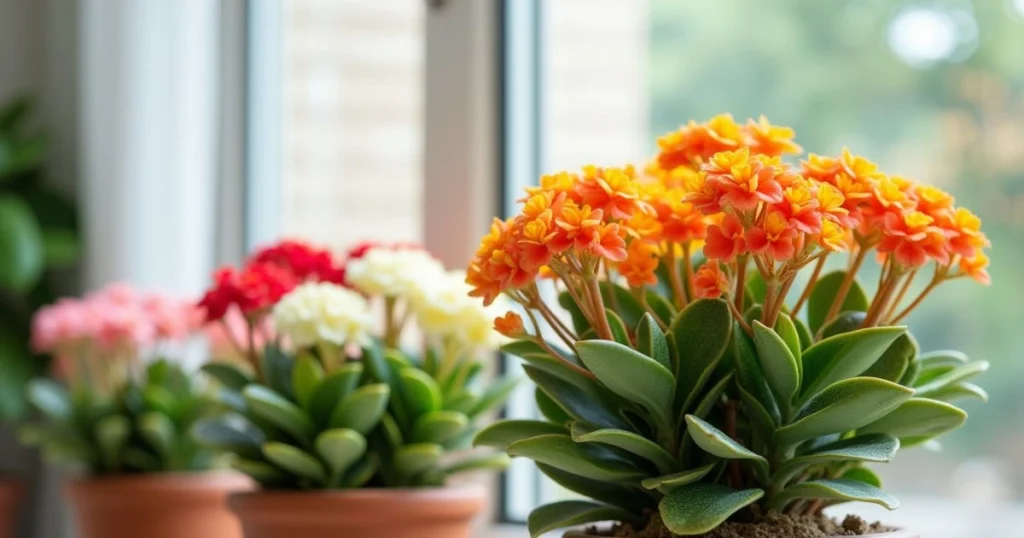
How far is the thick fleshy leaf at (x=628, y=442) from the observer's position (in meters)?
0.72

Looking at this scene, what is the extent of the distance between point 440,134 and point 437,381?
0.44m

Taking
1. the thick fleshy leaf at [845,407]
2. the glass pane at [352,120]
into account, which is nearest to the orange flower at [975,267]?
the thick fleshy leaf at [845,407]

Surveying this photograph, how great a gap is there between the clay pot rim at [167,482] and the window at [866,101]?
15.3 inches

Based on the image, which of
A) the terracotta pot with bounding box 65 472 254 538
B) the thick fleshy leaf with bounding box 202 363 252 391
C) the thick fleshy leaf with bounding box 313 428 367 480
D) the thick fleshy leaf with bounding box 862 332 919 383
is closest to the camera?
the thick fleshy leaf with bounding box 862 332 919 383

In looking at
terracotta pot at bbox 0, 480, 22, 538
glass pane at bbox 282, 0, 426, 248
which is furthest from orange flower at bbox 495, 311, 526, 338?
terracotta pot at bbox 0, 480, 22, 538

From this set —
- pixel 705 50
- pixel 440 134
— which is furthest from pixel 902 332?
pixel 705 50

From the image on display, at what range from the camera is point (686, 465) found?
780 millimetres

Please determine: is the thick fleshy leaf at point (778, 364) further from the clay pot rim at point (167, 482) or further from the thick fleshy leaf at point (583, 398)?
the clay pot rim at point (167, 482)

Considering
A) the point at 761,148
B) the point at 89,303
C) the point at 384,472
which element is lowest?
the point at 384,472

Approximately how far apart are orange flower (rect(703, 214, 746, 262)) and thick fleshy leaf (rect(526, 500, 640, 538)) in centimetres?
23

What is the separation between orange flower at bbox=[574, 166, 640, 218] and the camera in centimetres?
74

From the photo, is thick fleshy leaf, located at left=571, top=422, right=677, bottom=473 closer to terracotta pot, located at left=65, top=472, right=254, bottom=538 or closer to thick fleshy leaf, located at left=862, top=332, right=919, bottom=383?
thick fleshy leaf, located at left=862, top=332, right=919, bottom=383

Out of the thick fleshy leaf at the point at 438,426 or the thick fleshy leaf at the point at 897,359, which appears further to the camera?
the thick fleshy leaf at the point at 438,426

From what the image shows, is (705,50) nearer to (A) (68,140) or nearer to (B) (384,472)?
(B) (384,472)
